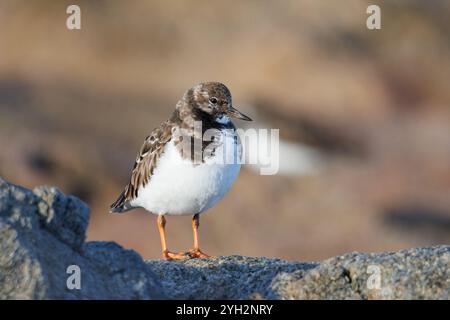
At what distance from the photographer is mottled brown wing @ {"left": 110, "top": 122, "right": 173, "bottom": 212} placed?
1180 centimetres

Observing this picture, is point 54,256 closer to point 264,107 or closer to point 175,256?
point 175,256

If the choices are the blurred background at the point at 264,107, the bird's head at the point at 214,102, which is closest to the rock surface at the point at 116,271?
the bird's head at the point at 214,102

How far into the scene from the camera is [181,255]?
38.7 ft

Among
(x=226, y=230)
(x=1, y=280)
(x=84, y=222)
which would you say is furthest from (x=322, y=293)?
(x=226, y=230)

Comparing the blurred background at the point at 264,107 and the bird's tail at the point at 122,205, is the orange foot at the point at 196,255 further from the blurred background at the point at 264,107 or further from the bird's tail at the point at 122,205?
the blurred background at the point at 264,107

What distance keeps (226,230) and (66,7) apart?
65.2 ft

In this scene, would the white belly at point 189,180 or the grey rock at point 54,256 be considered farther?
the white belly at point 189,180

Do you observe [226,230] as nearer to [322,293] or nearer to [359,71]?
[359,71]

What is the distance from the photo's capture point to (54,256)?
8086 millimetres

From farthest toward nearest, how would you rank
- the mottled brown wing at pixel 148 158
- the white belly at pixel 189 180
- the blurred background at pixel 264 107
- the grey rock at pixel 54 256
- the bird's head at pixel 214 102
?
the blurred background at pixel 264 107
the bird's head at pixel 214 102
the mottled brown wing at pixel 148 158
the white belly at pixel 189 180
the grey rock at pixel 54 256

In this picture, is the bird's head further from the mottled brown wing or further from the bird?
the mottled brown wing

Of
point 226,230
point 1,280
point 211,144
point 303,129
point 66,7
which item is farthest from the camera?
point 66,7

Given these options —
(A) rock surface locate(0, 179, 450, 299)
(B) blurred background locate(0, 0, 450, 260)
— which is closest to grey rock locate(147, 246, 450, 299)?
(A) rock surface locate(0, 179, 450, 299)

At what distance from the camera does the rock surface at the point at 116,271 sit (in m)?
7.83
